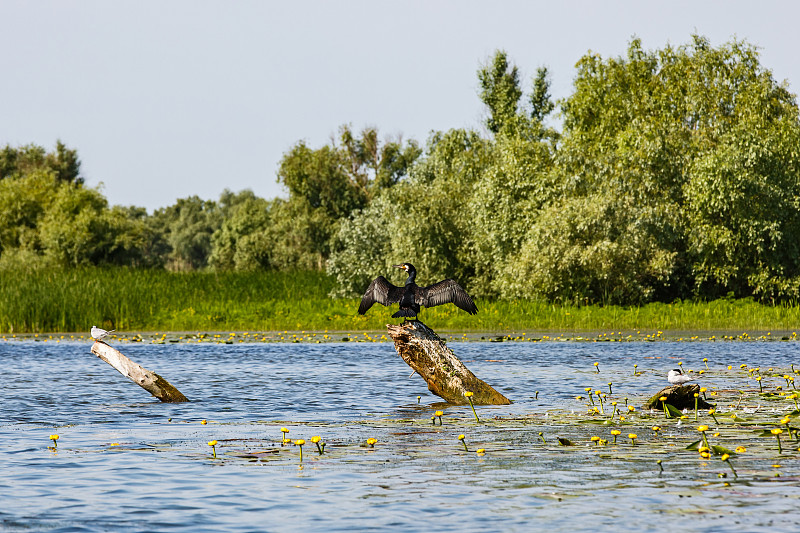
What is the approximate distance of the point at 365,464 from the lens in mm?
11594

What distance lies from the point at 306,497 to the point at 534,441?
13.3 feet

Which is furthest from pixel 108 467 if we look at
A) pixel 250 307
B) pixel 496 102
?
pixel 496 102

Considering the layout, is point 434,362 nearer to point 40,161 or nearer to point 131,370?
point 131,370

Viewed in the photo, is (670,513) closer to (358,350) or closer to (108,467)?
(108,467)

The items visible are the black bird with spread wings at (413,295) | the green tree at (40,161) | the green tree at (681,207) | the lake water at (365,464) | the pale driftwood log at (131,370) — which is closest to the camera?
the lake water at (365,464)

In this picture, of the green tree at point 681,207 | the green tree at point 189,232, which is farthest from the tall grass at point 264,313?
the green tree at point 189,232

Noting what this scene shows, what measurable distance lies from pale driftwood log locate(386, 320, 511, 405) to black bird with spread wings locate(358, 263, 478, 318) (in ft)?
1.77

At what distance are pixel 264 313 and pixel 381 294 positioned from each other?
29610 mm

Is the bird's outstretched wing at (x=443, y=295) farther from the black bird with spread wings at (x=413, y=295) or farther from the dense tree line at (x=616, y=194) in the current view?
the dense tree line at (x=616, y=194)

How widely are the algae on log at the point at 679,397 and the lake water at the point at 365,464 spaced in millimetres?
398

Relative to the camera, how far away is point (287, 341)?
3675cm

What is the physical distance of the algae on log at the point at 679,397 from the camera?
50.3ft

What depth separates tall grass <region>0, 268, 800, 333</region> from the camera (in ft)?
137

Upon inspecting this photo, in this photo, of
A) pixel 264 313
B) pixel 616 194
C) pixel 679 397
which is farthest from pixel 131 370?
pixel 616 194
